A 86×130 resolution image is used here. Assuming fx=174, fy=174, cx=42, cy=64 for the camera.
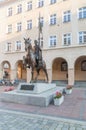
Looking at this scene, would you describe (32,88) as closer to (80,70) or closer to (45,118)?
Result: (45,118)

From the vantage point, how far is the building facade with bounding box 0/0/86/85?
22.9m

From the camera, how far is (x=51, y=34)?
25078 millimetres

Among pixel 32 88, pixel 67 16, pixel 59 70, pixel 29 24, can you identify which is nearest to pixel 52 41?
pixel 67 16

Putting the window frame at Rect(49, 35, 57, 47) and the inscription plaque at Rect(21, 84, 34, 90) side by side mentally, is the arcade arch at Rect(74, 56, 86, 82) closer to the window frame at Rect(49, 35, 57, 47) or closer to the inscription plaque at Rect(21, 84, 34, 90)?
the window frame at Rect(49, 35, 57, 47)

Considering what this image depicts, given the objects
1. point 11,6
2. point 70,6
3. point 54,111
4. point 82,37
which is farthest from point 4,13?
point 54,111

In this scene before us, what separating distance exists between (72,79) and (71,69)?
1.33 metres

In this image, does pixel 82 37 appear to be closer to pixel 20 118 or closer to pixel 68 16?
pixel 68 16

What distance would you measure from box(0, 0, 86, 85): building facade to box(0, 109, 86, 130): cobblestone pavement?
50.3 feet

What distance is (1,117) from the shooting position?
7.85 m

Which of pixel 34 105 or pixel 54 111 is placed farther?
pixel 34 105

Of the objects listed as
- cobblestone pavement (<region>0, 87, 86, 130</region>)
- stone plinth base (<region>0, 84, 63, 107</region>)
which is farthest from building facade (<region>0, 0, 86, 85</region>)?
cobblestone pavement (<region>0, 87, 86, 130</region>)

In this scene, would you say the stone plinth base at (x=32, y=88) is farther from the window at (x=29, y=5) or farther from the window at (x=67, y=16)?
the window at (x=29, y=5)

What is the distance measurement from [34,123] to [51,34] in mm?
19316

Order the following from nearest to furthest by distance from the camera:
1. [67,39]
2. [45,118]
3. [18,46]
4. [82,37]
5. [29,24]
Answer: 1. [45,118]
2. [82,37]
3. [67,39]
4. [29,24]
5. [18,46]
